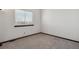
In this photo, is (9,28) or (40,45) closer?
(40,45)

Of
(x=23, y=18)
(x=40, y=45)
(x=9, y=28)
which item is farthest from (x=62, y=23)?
(x=9, y=28)

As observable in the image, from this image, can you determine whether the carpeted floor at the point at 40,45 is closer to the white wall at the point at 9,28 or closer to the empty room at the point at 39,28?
the empty room at the point at 39,28

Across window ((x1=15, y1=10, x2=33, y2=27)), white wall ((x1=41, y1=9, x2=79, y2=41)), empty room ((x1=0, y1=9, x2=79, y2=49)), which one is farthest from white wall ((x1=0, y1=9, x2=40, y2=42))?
white wall ((x1=41, y1=9, x2=79, y2=41))

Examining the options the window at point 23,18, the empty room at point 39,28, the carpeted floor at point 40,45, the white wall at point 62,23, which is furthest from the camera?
the window at point 23,18

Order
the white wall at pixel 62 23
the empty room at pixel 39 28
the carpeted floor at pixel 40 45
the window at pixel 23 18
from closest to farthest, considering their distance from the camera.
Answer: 1. the carpeted floor at pixel 40 45
2. the empty room at pixel 39 28
3. the white wall at pixel 62 23
4. the window at pixel 23 18

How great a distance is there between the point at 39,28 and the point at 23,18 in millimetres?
1420

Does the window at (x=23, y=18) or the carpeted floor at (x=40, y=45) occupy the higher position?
the window at (x=23, y=18)

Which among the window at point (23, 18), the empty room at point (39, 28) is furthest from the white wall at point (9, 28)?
the window at point (23, 18)

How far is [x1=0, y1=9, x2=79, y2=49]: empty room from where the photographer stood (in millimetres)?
3043

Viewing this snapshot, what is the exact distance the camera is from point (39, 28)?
5203 mm

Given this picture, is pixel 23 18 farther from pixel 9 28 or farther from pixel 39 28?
pixel 39 28

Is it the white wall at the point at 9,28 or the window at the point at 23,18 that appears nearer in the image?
the white wall at the point at 9,28

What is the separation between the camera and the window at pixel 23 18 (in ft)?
12.4
